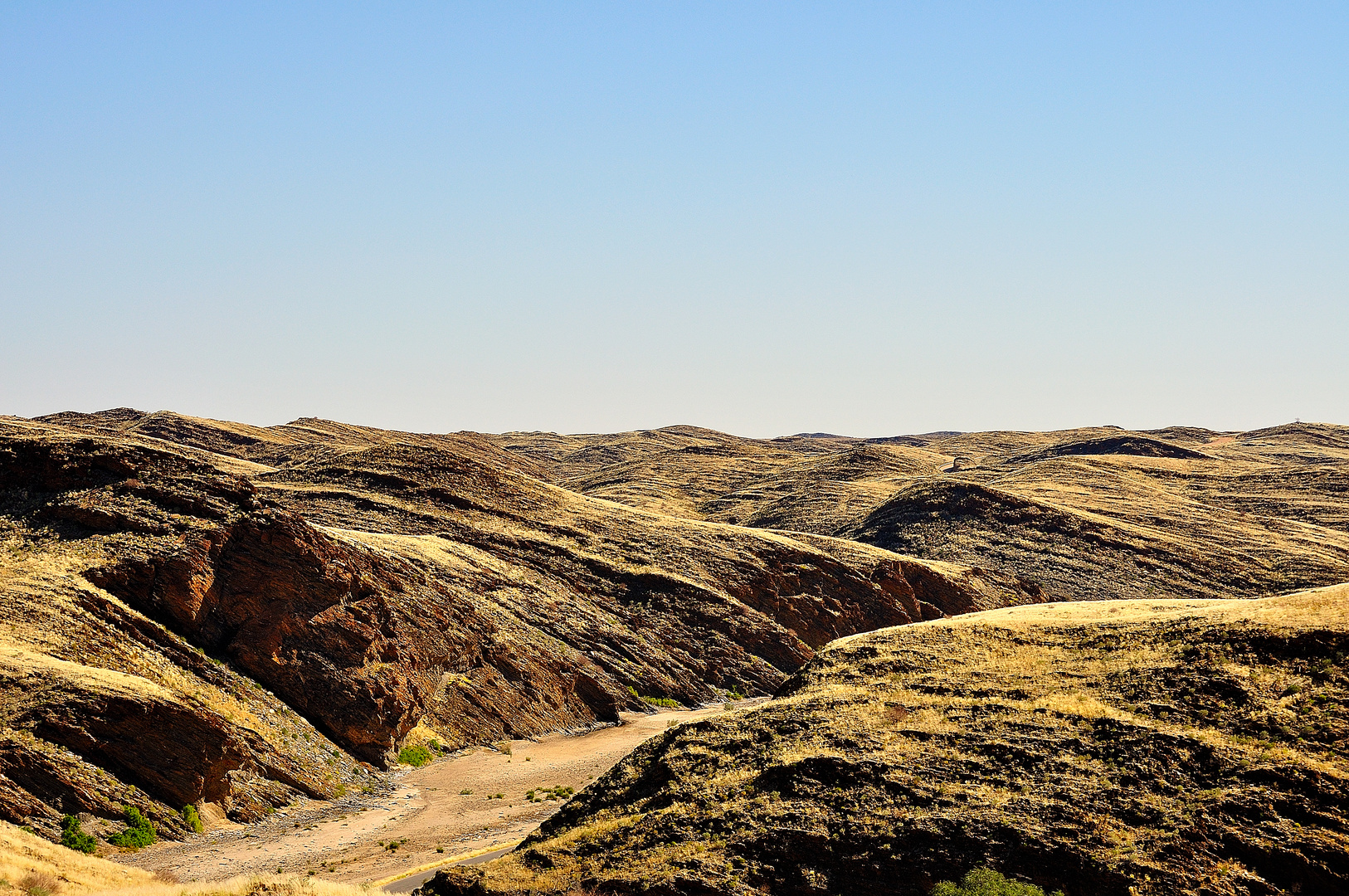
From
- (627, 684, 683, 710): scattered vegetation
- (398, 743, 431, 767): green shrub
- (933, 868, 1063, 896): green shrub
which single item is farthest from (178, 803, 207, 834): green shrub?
(627, 684, 683, 710): scattered vegetation

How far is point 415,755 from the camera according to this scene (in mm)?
46312

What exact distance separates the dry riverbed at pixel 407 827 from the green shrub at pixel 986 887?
1694 centimetres

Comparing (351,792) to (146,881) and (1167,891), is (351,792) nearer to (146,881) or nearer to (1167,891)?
(146,881)

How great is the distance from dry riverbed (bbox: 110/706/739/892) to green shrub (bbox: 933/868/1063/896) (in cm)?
1694

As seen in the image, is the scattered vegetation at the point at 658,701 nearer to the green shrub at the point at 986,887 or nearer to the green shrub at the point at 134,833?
the green shrub at the point at 134,833

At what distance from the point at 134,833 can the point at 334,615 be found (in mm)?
15485

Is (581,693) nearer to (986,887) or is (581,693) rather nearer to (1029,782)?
(1029,782)

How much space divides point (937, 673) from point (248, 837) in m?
24.9

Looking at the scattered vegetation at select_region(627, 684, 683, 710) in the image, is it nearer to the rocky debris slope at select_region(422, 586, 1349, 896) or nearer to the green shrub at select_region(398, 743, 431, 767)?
the green shrub at select_region(398, 743, 431, 767)

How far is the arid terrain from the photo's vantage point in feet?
87.5

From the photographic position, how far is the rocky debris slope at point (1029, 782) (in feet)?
79.7

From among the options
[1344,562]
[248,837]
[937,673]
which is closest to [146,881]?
[248,837]

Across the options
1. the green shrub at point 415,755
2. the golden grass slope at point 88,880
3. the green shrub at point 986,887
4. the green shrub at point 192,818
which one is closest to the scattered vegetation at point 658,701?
the green shrub at point 415,755

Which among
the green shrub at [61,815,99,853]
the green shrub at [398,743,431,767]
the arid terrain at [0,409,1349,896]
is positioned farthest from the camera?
the green shrub at [398,743,431,767]
